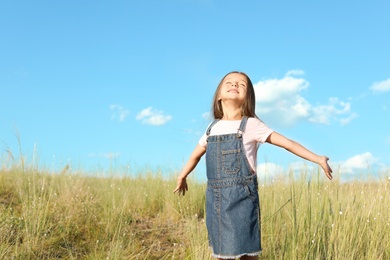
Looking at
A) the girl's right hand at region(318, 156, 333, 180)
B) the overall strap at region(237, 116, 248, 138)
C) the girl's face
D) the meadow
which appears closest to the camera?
the girl's right hand at region(318, 156, 333, 180)

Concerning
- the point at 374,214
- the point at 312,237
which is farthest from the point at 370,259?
the point at 374,214

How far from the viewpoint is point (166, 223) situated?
5.99 meters

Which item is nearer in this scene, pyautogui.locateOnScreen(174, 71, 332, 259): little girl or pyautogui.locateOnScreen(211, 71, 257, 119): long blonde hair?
pyautogui.locateOnScreen(174, 71, 332, 259): little girl

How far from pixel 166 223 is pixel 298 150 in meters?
3.08

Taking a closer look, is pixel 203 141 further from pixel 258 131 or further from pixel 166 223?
pixel 166 223

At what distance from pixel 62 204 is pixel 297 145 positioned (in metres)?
3.76

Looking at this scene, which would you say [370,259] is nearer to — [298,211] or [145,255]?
[298,211]


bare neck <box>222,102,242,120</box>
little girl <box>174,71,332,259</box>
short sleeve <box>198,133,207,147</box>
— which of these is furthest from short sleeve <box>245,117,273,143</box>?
short sleeve <box>198,133,207,147</box>

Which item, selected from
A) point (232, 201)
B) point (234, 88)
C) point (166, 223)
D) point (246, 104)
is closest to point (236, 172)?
point (232, 201)

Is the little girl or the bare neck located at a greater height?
the bare neck

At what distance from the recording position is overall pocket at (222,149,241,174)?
334 centimetres

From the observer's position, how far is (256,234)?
3322 mm

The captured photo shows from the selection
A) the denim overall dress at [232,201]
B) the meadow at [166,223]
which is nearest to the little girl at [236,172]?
the denim overall dress at [232,201]

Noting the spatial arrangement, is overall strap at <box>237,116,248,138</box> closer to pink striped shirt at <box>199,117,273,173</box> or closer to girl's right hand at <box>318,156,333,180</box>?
pink striped shirt at <box>199,117,273,173</box>
